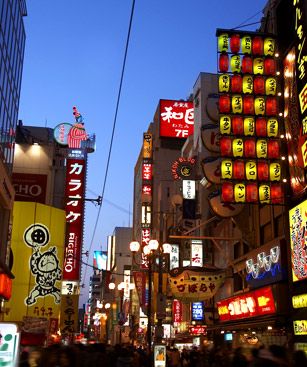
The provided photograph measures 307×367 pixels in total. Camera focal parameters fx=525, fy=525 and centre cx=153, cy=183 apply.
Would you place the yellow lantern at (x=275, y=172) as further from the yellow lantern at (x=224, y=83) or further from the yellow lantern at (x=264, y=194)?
the yellow lantern at (x=224, y=83)

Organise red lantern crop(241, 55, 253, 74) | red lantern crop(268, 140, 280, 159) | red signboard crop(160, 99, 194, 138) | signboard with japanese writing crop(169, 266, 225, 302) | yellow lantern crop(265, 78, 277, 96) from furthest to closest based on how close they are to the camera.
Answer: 1. red signboard crop(160, 99, 194, 138)
2. signboard with japanese writing crop(169, 266, 225, 302)
3. red lantern crop(241, 55, 253, 74)
4. yellow lantern crop(265, 78, 277, 96)
5. red lantern crop(268, 140, 280, 159)

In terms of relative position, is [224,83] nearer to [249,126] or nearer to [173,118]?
[249,126]

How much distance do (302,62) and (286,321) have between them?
9.66 metres

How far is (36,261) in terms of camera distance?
87.9 feet

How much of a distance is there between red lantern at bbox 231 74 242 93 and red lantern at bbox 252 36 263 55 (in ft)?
4.50

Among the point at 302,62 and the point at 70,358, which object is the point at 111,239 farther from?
the point at 70,358

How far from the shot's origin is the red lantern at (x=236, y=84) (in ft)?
75.4

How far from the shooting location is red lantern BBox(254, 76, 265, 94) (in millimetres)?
22828

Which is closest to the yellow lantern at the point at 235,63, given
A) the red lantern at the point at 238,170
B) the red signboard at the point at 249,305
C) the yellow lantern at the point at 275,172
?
the red lantern at the point at 238,170

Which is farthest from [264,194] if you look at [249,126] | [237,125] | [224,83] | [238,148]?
[224,83]

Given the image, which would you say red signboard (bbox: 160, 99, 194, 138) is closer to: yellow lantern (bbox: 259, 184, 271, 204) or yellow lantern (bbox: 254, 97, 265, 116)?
yellow lantern (bbox: 254, 97, 265, 116)

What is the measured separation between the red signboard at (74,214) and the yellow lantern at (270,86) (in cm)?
1965

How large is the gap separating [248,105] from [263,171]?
2.99m

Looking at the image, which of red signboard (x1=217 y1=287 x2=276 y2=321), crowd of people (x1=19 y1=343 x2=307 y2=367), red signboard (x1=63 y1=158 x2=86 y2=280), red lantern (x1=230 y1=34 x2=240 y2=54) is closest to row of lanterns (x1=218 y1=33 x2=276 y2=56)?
red lantern (x1=230 y1=34 x2=240 y2=54)
